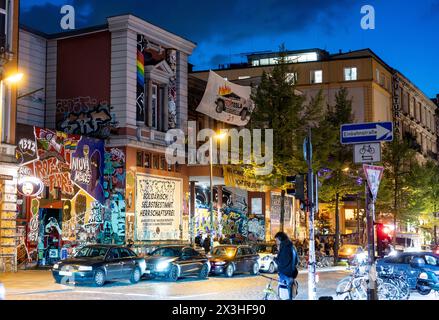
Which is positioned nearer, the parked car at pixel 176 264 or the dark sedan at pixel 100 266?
the dark sedan at pixel 100 266

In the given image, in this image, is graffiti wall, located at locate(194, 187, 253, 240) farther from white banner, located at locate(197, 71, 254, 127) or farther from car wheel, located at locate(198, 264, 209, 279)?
car wheel, located at locate(198, 264, 209, 279)

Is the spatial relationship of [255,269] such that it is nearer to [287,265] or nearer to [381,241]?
[381,241]

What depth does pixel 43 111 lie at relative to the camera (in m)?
38.0

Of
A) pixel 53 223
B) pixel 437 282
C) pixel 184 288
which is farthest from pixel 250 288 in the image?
pixel 53 223

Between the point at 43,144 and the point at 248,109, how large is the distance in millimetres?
18683

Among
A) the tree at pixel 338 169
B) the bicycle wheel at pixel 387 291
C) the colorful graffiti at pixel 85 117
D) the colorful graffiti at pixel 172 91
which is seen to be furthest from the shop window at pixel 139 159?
the bicycle wheel at pixel 387 291

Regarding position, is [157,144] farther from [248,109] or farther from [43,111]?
[248,109]

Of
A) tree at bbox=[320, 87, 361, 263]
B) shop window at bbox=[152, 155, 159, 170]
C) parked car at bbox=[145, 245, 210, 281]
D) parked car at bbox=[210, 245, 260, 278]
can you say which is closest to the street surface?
parked car at bbox=[145, 245, 210, 281]

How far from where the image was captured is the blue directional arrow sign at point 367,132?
15422mm

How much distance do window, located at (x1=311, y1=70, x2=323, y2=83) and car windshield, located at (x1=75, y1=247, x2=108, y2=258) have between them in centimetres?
4552

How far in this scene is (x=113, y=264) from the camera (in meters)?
24.0

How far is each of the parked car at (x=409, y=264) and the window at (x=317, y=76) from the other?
43.7m

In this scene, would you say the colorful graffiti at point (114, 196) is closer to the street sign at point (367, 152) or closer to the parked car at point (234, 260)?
the parked car at point (234, 260)

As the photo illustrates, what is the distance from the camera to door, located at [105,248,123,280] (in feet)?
78.1
